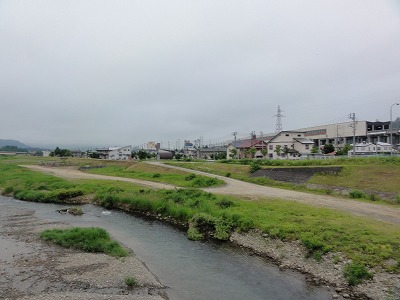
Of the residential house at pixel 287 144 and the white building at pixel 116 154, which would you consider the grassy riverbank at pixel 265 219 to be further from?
the white building at pixel 116 154

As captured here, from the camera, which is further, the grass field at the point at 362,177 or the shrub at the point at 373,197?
the grass field at the point at 362,177

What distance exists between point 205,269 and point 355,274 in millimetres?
7389

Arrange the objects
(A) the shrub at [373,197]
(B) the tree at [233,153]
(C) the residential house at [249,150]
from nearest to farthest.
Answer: (A) the shrub at [373,197] < (C) the residential house at [249,150] < (B) the tree at [233,153]

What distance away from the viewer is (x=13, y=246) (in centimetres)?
2011

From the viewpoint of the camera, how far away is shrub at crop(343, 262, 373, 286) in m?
14.6

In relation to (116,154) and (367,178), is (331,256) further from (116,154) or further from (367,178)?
(116,154)

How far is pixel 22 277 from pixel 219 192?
22552 mm

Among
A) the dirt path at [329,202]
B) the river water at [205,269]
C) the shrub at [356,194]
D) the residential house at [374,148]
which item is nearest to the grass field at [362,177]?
the shrub at [356,194]

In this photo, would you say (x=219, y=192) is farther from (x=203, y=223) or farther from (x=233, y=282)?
(x=233, y=282)

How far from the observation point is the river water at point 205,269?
14328mm

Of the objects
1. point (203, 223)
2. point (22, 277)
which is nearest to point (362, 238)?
point (203, 223)

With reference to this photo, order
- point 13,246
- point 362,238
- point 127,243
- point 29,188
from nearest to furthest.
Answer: point 362,238
point 13,246
point 127,243
point 29,188

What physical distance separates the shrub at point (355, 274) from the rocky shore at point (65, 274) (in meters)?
8.69

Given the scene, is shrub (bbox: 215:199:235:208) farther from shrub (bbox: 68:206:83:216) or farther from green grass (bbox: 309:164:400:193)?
shrub (bbox: 68:206:83:216)
